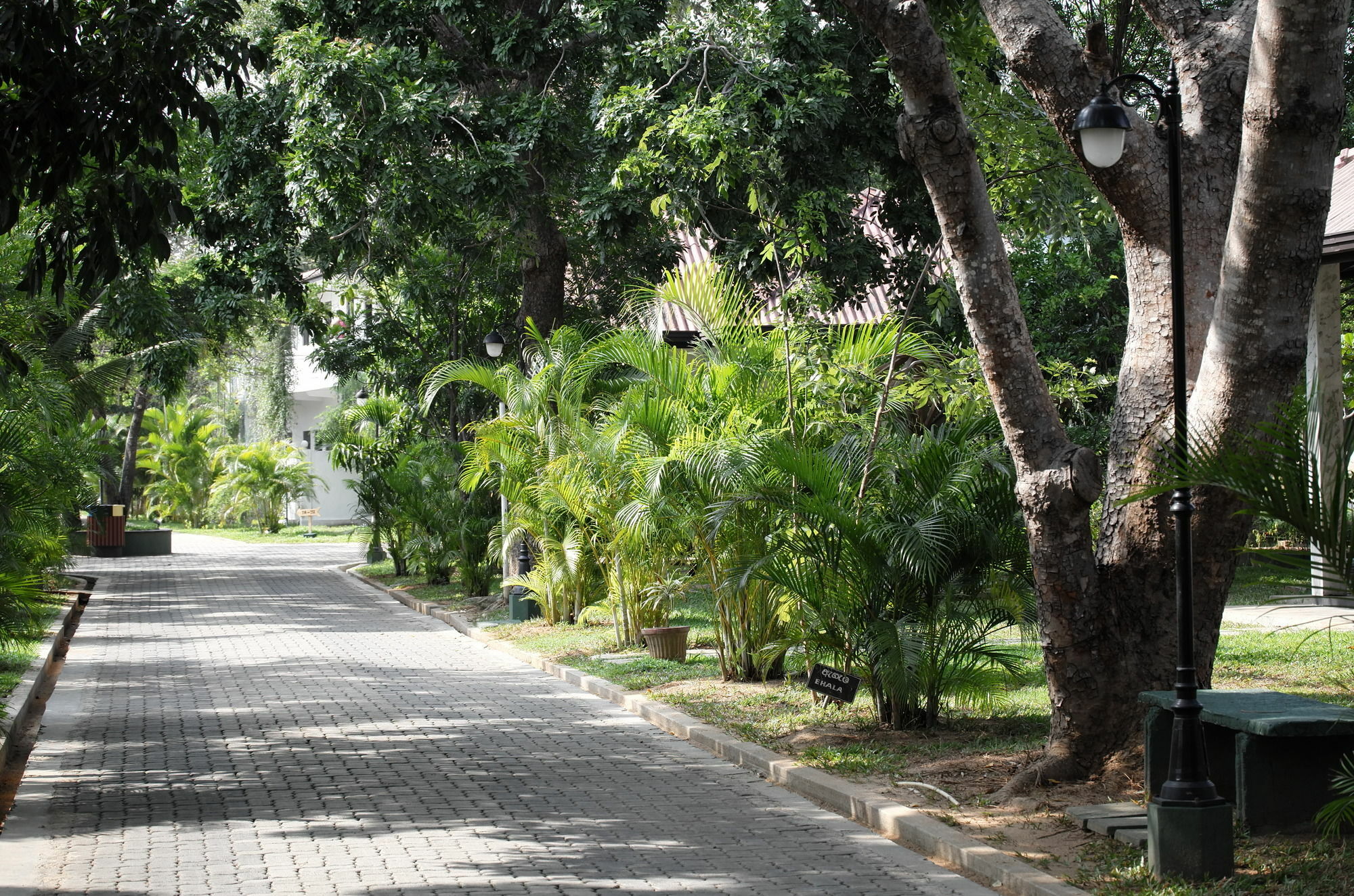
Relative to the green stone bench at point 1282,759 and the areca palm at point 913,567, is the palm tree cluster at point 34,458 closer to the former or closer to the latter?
the areca palm at point 913,567

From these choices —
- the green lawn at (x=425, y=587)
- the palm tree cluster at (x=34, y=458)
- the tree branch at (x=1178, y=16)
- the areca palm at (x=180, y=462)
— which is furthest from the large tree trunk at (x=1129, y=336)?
the areca palm at (x=180, y=462)

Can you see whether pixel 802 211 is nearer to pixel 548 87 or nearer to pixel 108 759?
pixel 108 759

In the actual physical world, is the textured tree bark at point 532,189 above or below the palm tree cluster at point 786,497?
above

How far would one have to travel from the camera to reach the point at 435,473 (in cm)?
2244

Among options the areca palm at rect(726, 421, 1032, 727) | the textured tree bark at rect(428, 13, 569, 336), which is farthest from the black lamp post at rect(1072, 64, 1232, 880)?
the textured tree bark at rect(428, 13, 569, 336)

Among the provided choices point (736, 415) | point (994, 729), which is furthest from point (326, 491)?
point (994, 729)

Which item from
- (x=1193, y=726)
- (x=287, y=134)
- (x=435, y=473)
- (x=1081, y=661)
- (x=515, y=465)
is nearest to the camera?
(x=1193, y=726)

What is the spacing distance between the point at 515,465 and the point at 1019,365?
31.8 ft

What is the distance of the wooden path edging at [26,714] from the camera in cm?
867

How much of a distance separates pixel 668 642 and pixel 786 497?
4428 mm

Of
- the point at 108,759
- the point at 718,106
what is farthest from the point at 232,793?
the point at 718,106

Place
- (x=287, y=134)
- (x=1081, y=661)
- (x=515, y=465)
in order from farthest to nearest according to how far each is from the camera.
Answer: (x=287, y=134) < (x=515, y=465) < (x=1081, y=661)

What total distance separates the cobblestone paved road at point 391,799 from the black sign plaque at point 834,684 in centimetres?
90

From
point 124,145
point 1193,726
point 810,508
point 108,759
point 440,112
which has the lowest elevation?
point 108,759
